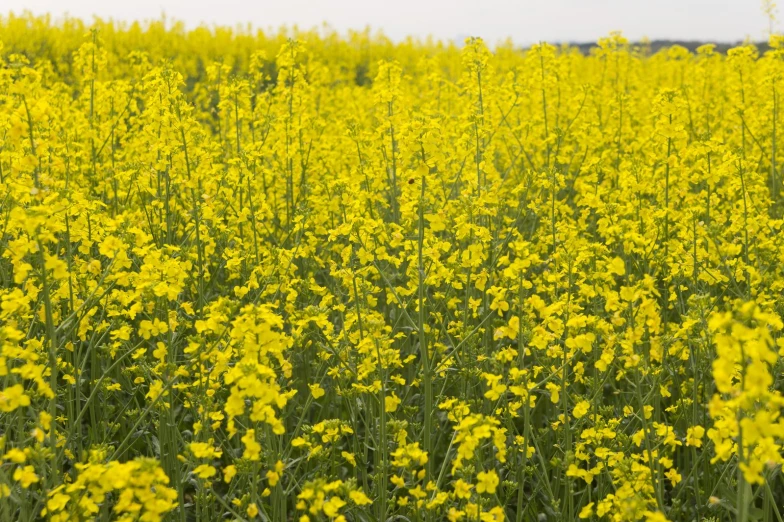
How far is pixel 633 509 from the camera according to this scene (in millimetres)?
2363

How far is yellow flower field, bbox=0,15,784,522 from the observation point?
256 centimetres

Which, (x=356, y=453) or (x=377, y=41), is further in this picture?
(x=377, y=41)

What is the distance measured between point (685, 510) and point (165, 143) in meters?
3.25

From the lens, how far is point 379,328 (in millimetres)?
3180

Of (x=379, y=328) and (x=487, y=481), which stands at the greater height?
(x=379, y=328)

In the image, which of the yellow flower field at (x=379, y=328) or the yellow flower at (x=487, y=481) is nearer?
the yellow flower at (x=487, y=481)

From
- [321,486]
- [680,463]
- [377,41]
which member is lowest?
[680,463]

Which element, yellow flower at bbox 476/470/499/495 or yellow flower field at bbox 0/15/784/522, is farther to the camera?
yellow flower field at bbox 0/15/784/522

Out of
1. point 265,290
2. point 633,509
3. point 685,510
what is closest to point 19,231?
point 265,290

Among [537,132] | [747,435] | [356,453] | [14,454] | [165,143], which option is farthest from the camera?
[537,132]

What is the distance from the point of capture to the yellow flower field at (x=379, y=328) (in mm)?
2564

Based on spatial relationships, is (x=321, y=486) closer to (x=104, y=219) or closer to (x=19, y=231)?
(x=104, y=219)

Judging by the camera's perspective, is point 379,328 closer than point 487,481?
No

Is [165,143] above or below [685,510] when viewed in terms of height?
above
